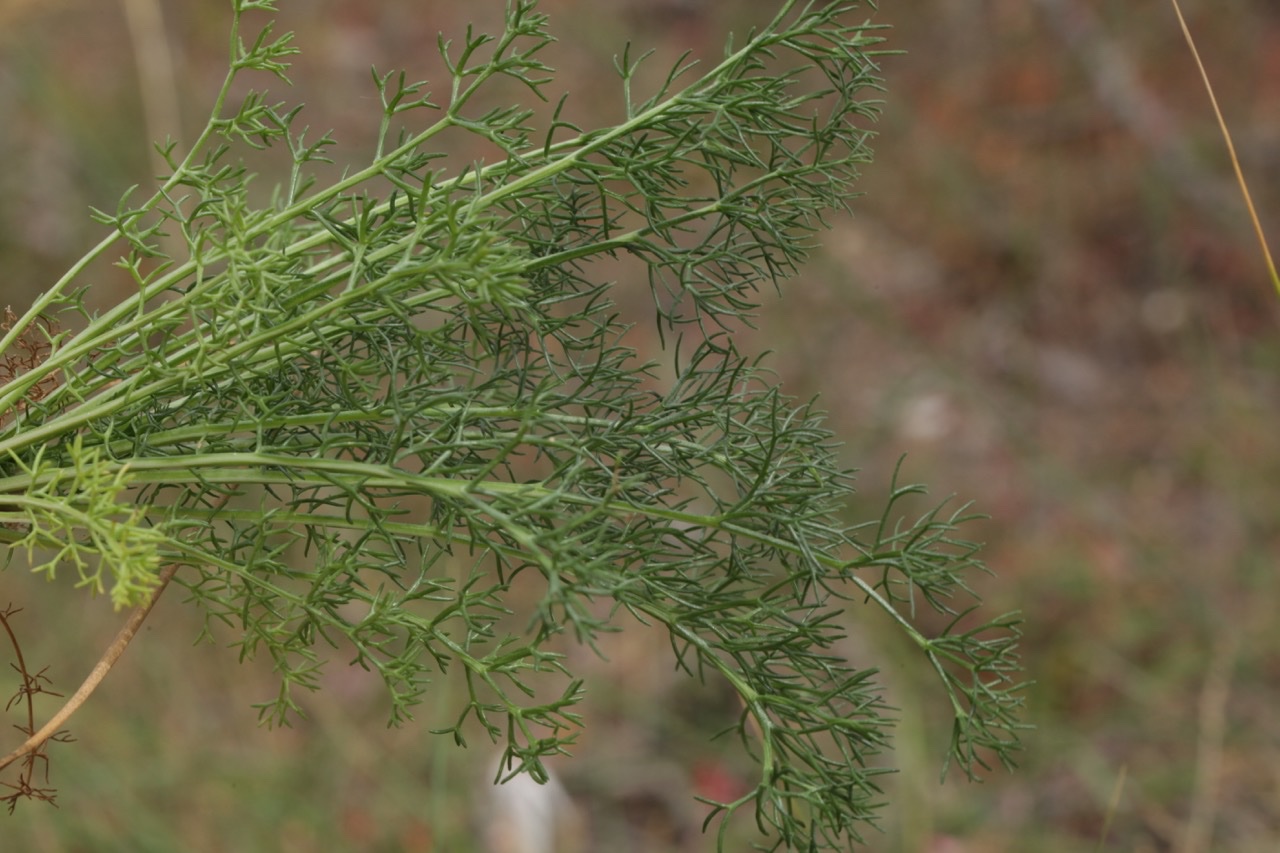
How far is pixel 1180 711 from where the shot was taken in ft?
9.35

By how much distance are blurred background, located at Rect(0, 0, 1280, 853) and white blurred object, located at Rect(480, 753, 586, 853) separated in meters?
0.01

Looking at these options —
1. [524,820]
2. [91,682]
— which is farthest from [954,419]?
[91,682]

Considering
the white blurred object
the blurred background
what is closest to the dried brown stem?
the blurred background

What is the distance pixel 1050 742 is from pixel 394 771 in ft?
4.80

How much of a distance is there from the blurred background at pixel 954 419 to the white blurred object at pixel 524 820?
1 cm

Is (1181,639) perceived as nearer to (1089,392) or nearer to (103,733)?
(1089,392)

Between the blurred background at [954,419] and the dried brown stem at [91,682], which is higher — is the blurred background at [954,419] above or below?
below

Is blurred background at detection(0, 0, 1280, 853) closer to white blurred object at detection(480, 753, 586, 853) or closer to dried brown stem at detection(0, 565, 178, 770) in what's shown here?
white blurred object at detection(480, 753, 586, 853)

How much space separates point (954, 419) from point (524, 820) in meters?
2.17

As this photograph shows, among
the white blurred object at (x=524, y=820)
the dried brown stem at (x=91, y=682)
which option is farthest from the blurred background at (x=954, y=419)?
the dried brown stem at (x=91, y=682)

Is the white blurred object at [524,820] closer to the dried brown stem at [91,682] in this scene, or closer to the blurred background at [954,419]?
the blurred background at [954,419]

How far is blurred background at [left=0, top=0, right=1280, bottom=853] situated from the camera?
2592 mm

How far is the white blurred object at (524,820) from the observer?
2.31 meters

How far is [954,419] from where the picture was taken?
393 cm
